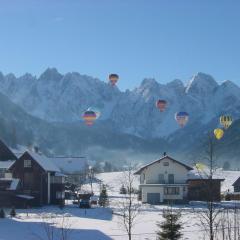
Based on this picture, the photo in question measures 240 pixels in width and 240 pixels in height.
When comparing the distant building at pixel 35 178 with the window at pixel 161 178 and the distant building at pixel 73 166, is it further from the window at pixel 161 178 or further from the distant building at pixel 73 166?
the distant building at pixel 73 166

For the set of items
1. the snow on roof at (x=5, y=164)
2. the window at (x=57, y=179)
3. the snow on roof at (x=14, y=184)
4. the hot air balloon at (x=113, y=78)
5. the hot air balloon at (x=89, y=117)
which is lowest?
the snow on roof at (x=14, y=184)

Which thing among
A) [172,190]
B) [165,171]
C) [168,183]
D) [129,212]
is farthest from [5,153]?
[129,212]

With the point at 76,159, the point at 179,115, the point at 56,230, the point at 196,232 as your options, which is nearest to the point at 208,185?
the point at 196,232

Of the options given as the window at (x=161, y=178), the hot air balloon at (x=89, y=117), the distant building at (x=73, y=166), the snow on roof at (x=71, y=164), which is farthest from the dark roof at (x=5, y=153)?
the snow on roof at (x=71, y=164)

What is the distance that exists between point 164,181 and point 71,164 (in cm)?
5075

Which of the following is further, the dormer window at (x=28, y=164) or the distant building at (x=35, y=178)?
the dormer window at (x=28, y=164)

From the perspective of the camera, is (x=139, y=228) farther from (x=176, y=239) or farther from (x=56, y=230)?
(x=176, y=239)

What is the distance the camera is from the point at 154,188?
85875mm

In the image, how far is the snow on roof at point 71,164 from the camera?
134125mm

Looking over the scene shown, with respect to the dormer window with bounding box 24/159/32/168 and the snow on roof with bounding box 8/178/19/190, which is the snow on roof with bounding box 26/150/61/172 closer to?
the dormer window with bounding box 24/159/32/168

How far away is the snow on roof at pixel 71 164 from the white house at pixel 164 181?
4734 cm

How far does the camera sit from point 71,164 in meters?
135

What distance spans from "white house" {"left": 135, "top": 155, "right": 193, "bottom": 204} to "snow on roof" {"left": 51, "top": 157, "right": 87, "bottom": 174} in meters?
47.3

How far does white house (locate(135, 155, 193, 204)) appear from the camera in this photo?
85.4 meters
